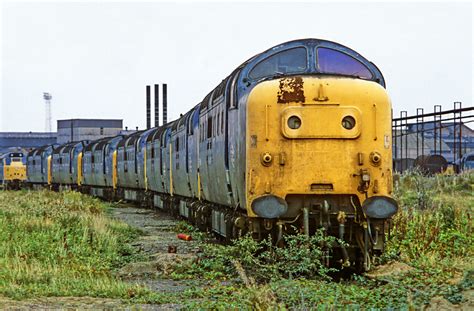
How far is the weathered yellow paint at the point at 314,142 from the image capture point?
11.6 metres

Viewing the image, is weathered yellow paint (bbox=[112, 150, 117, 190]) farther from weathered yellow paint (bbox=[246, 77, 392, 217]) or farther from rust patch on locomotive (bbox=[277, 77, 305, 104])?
rust patch on locomotive (bbox=[277, 77, 305, 104])

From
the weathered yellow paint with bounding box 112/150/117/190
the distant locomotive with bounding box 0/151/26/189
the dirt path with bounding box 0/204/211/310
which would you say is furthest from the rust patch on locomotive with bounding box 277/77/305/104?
the distant locomotive with bounding box 0/151/26/189

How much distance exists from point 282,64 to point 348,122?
1.49 meters

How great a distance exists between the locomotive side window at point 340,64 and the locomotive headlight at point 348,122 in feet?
2.94

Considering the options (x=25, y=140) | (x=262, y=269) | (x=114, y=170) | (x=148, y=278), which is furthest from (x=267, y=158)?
(x=25, y=140)

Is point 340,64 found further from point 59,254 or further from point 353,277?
point 59,254

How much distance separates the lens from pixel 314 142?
11.7 m

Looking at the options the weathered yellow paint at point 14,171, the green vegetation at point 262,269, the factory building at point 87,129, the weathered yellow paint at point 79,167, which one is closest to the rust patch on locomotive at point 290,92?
the green vegetation at point 262,269

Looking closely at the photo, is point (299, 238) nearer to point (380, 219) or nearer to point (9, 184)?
point (380, 219)

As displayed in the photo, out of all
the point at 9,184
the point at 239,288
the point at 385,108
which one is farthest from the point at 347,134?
the point at 9,184

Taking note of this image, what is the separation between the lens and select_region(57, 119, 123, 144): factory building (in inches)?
4023

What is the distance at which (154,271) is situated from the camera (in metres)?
12.4

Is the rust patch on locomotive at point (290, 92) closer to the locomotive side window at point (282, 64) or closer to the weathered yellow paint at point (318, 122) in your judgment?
the weathered yellow paint at point (318, 122)

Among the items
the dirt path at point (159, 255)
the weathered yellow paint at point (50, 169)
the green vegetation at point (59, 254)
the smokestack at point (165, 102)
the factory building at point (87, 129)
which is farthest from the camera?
the factory building at point (87, 129)
